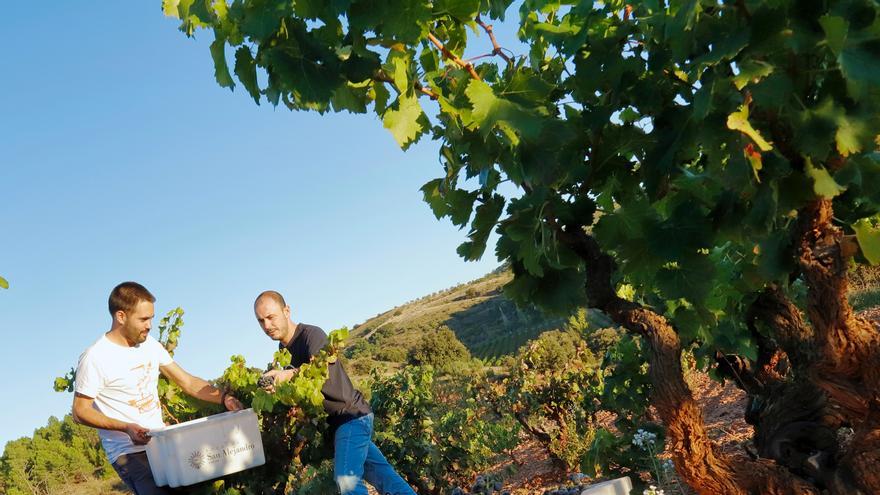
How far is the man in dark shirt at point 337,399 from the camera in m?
4.16

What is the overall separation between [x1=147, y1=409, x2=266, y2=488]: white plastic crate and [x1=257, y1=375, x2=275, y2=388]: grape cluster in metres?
0.56

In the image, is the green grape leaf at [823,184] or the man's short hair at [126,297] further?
the man's short hair at [126,297]

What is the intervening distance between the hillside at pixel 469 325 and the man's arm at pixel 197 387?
19726 millimetres

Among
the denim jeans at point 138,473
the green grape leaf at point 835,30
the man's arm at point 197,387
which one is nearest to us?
the green grape leaf at point 835,30

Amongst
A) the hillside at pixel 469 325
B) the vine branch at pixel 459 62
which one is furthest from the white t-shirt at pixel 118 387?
the hillside at pixel 469 325

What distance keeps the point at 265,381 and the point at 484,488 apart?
3.68 meters

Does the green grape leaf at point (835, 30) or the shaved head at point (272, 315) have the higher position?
the shaved head at point (272, 315)

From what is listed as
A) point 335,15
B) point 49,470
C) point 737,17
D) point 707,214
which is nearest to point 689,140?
point 707,214

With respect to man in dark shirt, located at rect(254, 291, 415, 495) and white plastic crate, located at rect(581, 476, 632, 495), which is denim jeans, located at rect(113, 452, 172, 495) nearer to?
man in dark shirt, located at rect(254, 291, 415, 495)

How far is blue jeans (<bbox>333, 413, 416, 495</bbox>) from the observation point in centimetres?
412

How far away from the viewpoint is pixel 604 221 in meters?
2.06

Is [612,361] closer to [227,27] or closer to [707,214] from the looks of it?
[707,214]

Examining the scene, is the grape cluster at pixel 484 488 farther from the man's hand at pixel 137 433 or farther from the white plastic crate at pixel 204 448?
the man's hand at pixel 137 433

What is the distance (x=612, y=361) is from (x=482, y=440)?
3.20 m
